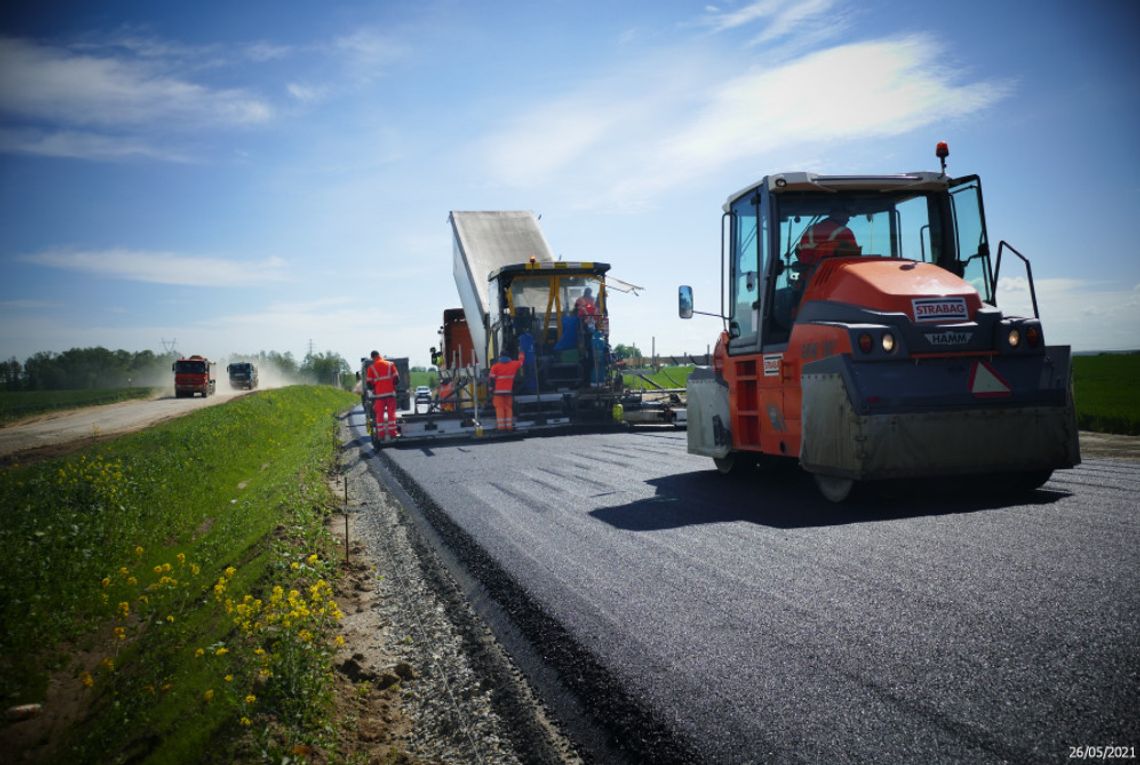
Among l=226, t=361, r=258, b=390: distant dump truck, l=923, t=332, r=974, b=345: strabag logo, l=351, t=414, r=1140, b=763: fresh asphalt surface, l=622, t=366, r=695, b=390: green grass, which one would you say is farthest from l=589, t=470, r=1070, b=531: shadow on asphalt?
l=226, t=361, r=258, b=390: distant dump truck

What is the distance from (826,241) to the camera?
22.3ft

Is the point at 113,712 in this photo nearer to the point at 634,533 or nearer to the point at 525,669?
the point at 525,669

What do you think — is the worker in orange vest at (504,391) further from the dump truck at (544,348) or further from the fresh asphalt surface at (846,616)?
the fresh asphalt surface at (846,616)

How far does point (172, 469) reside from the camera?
11.3 m

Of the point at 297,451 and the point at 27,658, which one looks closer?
the point at 27,658

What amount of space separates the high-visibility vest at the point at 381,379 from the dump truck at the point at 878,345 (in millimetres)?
7787

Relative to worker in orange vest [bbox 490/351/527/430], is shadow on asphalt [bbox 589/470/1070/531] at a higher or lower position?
lower

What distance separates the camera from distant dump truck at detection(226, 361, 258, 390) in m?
53.5

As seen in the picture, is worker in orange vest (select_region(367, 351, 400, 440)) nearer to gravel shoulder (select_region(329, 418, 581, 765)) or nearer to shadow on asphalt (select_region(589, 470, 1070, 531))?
shadow on asphalt (select_region(589, 470, 1070, 531))

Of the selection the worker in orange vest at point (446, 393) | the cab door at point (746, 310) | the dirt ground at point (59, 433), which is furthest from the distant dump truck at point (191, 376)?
the cab door at point (746, 310)

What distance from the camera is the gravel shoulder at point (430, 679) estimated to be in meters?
2.88

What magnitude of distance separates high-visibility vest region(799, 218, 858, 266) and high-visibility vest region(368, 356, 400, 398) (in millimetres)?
8901

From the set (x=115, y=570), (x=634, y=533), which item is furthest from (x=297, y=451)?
(x=634, y=533)

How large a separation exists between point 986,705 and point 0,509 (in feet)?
31.1
